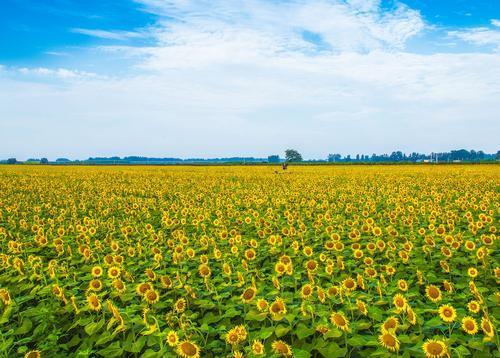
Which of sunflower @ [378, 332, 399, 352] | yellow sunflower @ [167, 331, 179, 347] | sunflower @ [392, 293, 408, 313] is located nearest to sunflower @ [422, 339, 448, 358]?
sunflower @ [378, 332, 399, 352]

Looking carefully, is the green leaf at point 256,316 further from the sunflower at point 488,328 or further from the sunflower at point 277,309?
the sunflower at point 488,328

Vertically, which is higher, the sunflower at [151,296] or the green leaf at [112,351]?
the sunflower at [151,296]

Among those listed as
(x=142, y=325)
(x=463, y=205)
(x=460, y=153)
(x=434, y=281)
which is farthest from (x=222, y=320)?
(x=460, y=153)

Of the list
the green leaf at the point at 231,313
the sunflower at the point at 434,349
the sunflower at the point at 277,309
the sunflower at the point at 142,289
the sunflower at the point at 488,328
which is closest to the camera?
the sunflower at the point at 434,349

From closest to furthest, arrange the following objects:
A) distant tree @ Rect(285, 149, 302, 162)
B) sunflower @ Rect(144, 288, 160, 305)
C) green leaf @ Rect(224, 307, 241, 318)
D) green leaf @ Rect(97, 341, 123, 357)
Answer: green leaf @ Rect(97, 341, 123, 357) → green leaf @ Rect(224, 307, 241, 318) → sunflower @ Rect(144, 288, 160, 305) → distant tree @ Rect(285, 149, 302, 162)

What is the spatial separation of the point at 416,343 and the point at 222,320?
212 cm

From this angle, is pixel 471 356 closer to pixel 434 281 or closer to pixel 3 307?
pixel 434 281

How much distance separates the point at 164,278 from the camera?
4.73m

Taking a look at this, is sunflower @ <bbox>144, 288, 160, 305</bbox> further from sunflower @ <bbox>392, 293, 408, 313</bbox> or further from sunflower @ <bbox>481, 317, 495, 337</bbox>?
sunflower @ <bbox>481, 317, 495, 337</bbox>

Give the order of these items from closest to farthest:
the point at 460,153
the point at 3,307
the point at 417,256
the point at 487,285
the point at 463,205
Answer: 1. the point at 3,307
2. the point at 487,285
3. the point at 417,256
4. the point at 463,205
5. the point at 460,153

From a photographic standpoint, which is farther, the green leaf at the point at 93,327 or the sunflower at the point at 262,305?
the sunflower at the point at 262,305

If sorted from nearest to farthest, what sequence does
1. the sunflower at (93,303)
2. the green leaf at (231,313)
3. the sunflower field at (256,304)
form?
the sunflower field at (256,304)
the sunflower at (93,303)
the green leaf at (231,313)

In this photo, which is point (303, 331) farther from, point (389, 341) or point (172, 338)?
point (172, 338)

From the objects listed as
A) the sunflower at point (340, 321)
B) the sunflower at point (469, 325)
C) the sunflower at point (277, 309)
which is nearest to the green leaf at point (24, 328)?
the sunflower at point (277, 309)
